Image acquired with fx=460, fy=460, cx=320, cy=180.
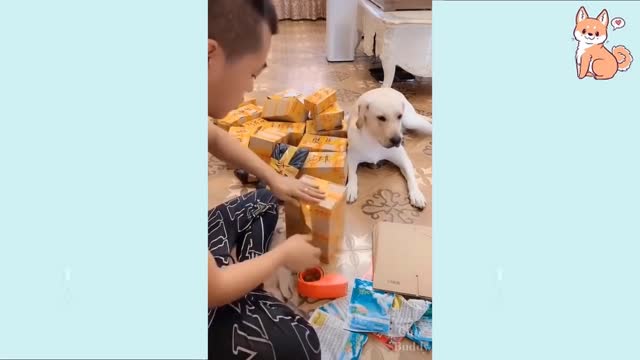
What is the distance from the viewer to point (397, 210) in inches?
53.9

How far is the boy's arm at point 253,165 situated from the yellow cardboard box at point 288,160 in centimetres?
36

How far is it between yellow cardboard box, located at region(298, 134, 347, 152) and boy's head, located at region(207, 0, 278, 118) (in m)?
0.93

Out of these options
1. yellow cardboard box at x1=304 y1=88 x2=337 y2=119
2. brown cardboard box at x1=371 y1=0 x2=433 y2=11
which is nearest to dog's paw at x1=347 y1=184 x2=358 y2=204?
yellow cardboard box at x1=304 y1=88 x2=337 y2=119

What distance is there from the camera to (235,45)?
45cm

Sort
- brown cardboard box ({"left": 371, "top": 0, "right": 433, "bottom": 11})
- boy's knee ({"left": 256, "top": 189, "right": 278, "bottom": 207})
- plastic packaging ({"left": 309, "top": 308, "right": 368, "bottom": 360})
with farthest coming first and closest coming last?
brown cardboard box ({"left": 371, "top": 0, "right": 433, "bottom": 11}), boy's knee ({"left": 256, "top": 189, "right": 278, "bottom": 207}), plastic packaging ({"left": 309, "top": 308, "right": 368, "bottom": 360})

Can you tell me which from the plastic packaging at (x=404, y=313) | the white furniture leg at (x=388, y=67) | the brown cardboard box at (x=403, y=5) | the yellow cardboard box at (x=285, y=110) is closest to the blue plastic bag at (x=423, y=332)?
the plastic packaging at (x=404, y=313)

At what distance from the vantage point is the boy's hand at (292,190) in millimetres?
942

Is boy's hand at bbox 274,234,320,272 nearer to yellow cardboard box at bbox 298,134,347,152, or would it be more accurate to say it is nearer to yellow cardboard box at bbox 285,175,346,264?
yellow cardboard box at bbox 285,175,346,264

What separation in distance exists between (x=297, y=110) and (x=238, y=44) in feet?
4.15

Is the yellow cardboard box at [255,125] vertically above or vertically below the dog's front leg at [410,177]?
above

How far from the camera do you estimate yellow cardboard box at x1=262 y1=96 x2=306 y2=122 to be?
170cm

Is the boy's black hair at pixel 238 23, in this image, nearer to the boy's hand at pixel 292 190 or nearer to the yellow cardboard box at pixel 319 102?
the boy's hand at pixel 292 190
